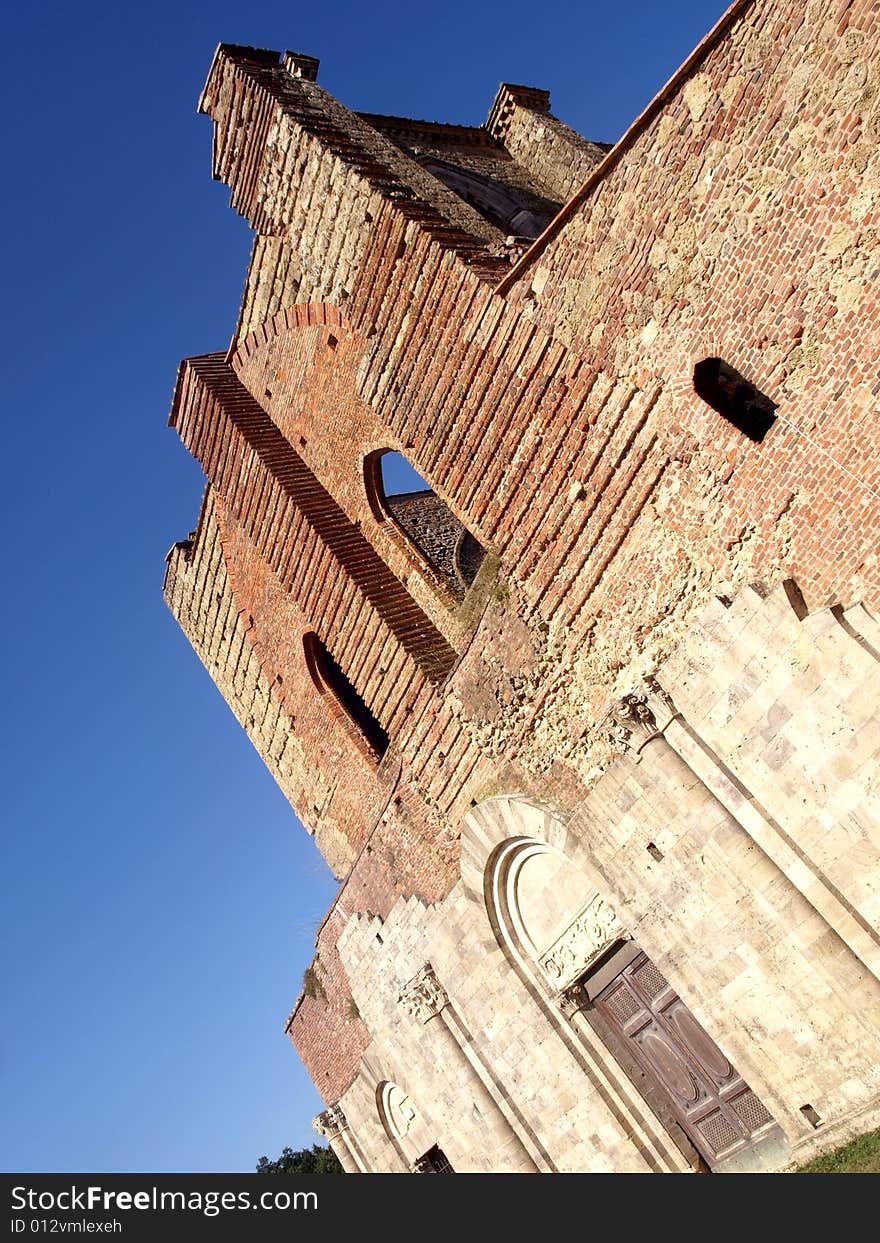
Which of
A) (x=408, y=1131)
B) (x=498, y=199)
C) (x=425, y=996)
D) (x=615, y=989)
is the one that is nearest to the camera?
(x=615, y=989)

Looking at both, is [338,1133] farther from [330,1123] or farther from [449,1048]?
[449,1048]

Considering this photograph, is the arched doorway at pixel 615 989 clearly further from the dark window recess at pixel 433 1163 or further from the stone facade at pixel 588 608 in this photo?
the dark window recess at pixel 433 1163

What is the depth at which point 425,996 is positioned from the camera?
9406 mm

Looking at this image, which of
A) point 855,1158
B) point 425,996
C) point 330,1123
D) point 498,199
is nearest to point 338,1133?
point 330,1123

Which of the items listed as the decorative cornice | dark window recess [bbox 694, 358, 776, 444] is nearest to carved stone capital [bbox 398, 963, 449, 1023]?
the decorative cornice

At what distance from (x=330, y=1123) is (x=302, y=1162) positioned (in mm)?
28795

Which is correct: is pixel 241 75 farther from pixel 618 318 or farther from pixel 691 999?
pixel 691 999

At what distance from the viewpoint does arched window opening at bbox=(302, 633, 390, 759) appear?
10.8 meters

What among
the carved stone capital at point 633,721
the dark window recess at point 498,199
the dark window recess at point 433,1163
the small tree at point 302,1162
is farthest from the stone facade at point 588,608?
the small tree at point 302,1162

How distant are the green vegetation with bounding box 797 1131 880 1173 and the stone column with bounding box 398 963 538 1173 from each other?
3.42m

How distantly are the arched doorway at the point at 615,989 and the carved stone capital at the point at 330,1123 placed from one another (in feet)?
14.1

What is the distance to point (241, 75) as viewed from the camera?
994cm
